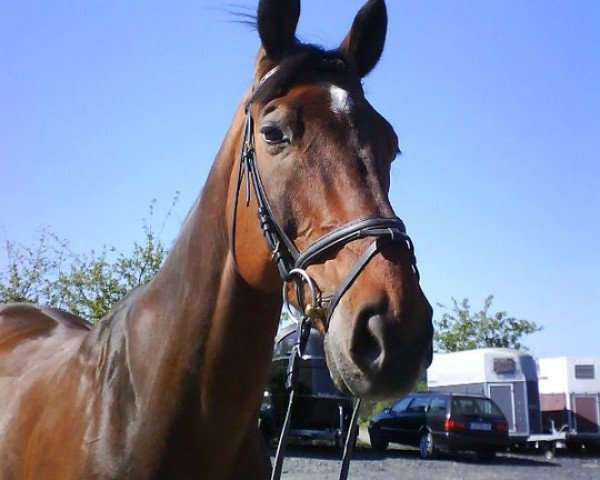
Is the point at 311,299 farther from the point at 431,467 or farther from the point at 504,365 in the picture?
the point at 504,365

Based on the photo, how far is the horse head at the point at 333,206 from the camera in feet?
6.68

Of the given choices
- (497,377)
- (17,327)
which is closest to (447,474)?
(497,377)

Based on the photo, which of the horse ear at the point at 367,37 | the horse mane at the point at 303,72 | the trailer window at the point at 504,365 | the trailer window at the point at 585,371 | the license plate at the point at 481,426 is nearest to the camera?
the horse mane at the point at 303,72

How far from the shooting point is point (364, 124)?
2.47 metres

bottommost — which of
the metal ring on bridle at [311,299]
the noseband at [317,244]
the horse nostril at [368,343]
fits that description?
the horse nostril at [368,343]

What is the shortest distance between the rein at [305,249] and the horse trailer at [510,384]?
59.7 ft

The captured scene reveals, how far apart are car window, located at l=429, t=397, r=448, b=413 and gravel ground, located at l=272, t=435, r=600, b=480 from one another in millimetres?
1161

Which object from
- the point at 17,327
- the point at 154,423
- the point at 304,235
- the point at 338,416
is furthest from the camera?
the point at 338,416

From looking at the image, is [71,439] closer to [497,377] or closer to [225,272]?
[225,272]

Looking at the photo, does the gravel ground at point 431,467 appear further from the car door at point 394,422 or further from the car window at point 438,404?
the car window at point 438,404

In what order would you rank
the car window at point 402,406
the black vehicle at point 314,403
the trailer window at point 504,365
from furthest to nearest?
1. the trailer window at point 504,365
2. the car window at point 402,406
3. the black vehicle at point 314,403

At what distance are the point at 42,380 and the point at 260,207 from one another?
1.44 metres

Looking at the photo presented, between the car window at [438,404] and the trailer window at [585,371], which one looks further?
the trailer window at [585,371]

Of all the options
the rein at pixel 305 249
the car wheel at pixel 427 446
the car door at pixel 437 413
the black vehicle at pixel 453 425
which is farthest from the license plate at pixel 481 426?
the rein at pixel 305 249
